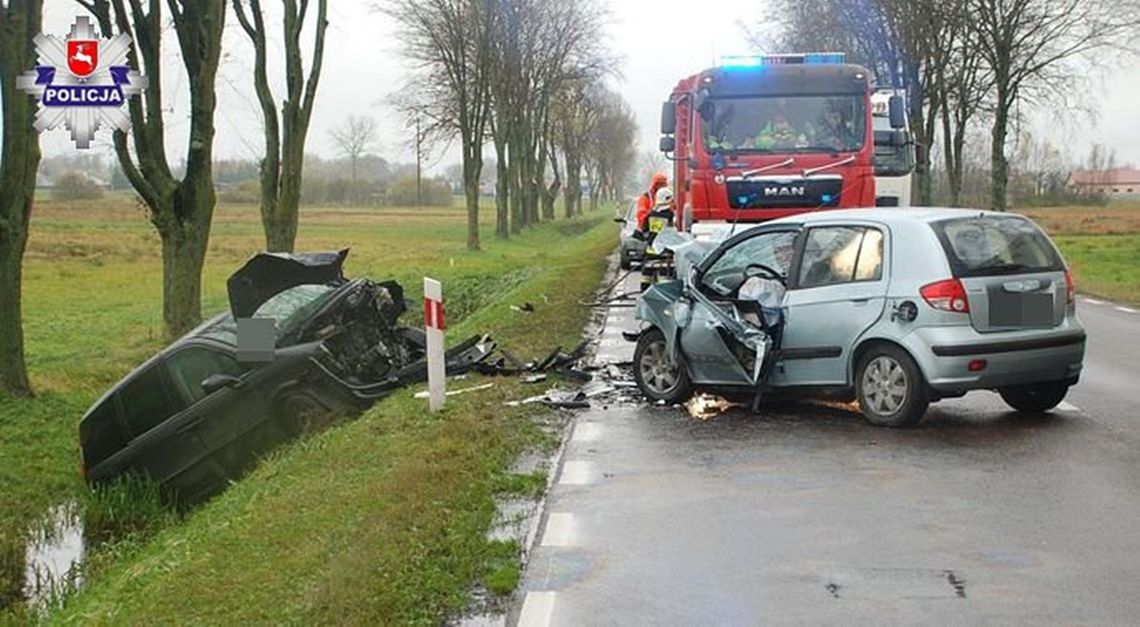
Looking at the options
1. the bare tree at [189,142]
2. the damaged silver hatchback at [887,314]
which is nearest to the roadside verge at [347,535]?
the damaged silver hatchback at [887,314]

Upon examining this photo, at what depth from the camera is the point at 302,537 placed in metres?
6.09

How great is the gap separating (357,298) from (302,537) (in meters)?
4.81

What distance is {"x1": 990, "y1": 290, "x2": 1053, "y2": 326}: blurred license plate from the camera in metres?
8.22

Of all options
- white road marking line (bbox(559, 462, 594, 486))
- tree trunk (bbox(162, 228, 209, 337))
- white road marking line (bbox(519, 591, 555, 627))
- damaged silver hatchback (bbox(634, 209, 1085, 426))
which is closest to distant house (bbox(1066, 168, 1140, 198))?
tree trunk (bbox(162, 228, 209, 337))

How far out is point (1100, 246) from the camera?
33594mm

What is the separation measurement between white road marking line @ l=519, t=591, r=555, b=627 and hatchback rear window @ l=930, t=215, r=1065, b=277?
436cm

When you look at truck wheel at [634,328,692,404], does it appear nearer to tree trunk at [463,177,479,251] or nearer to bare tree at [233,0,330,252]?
bare tree at [233,0,330,252]

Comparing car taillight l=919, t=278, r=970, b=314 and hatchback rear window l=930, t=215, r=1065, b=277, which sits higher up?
hatchback rear window l=930, t=215, r=1065, b=277

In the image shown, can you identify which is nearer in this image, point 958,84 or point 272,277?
point 272,277

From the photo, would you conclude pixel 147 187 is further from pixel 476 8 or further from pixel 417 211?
pixel 417 211

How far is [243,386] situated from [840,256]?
15.7ft

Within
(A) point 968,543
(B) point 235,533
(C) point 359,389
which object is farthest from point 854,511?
(C) point 359,389

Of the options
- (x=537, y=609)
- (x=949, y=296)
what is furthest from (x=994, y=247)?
(x=537, y=609)

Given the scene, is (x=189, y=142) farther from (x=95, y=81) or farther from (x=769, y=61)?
(x=769, y=61)
